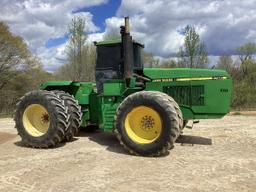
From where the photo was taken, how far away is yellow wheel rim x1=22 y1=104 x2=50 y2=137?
10039 millimetres

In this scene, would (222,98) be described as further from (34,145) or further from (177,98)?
(34,145)

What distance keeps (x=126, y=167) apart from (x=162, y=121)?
1.35 m

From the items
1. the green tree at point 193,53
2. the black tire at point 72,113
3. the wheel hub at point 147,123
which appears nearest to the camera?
the wheel hub at point 147,123

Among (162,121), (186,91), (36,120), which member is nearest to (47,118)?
(36,120)

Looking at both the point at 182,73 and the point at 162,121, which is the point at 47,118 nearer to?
the point at 162,121

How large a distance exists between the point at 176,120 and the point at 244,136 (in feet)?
11.5

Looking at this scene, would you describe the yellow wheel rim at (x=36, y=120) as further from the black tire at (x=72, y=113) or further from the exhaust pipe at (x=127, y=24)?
the exhaust pipe at (x=127, y=24)

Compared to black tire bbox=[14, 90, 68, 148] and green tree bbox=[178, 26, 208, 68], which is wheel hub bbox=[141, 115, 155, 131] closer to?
black tire bbox=[14, 90, 68, 148]

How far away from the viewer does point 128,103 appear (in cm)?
879

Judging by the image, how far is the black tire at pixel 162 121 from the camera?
828 cm

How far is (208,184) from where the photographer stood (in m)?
6.42

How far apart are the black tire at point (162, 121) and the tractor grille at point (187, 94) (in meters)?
0.86

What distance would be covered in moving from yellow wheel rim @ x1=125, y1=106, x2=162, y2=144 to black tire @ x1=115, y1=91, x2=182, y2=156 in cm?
8

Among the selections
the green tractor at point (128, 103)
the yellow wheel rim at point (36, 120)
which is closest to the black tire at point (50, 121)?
the green tractor at point (128, 103)
